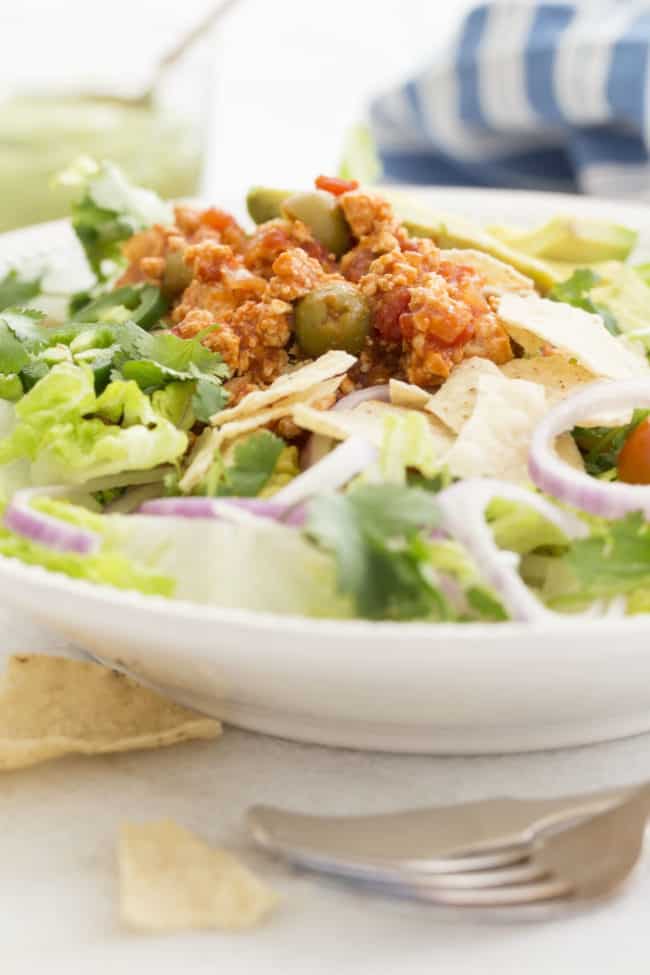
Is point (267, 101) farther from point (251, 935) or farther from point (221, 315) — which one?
point (251, 935)

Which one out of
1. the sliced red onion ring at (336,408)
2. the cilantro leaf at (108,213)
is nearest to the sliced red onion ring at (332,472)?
the sliced red onion ring at (336,408)

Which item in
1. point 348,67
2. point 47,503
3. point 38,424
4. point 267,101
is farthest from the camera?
point 348,67

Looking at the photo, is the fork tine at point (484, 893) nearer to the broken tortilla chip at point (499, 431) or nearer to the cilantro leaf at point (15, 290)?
the broken tortilla chip at point (499, 431)

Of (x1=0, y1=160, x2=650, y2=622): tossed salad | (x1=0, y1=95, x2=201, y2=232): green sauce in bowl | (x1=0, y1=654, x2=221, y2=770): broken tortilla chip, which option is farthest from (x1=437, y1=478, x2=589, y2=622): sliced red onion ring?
(x1=0, y1=95, x2=201, y2=232): green sauce in bowl

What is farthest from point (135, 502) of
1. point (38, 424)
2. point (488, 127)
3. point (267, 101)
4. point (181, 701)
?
point (267, 101)

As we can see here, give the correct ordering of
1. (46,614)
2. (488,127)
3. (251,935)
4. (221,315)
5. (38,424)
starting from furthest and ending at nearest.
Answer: (488,127)
(221,315)
(38,424)
(46,614)
(251,935)
